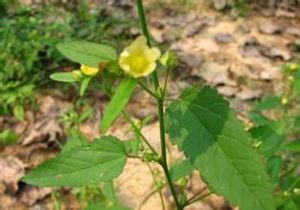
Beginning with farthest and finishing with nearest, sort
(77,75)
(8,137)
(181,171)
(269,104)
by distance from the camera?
(8,137) < (269,104) < (181,171) < (77,75)

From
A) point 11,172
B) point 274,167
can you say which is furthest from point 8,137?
point 274,167

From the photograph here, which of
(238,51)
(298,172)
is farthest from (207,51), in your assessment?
(298,172)

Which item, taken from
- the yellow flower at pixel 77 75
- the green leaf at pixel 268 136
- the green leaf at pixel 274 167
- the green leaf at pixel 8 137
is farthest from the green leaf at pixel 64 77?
the green leaf at pixel 8 137

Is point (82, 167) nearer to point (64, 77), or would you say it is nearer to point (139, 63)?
point (64, 77)

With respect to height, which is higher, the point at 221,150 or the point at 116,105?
the point at 116,105

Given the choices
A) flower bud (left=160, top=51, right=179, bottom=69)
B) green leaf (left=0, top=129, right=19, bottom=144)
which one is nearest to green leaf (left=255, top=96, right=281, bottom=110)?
flower bud (left=160, top=51, right=179, bottom=69)

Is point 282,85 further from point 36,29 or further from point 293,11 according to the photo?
point 36,29
